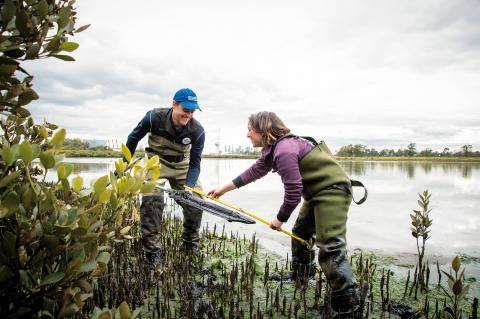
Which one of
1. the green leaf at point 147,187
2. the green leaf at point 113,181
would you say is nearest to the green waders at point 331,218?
the green leaf at point 147,187

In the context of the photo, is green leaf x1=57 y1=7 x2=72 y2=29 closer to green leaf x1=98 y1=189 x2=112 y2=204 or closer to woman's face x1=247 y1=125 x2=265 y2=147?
green leaf x1=98 y1=189 x2=112 y2=204

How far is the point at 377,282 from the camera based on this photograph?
3.47m

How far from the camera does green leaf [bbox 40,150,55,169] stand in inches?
35.9

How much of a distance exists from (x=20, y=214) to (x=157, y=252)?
2.83 meters

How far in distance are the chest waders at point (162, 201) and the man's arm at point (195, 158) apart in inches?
6.1

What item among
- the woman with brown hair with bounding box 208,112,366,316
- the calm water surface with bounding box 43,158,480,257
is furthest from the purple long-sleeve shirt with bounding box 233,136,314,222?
the calm water surface with bounding box 43,158,480,257

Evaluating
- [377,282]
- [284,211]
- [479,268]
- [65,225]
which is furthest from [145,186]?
[479,268]

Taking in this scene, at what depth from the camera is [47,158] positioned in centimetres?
92

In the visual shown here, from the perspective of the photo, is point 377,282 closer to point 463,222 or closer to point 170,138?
point 170,138

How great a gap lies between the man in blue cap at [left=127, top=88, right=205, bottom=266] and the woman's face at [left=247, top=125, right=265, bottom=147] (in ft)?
2.57

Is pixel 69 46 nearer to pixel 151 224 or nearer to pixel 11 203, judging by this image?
pixel 11 203

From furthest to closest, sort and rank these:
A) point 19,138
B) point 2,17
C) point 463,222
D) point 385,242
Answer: point 463,222, point 385,242, point 19,138, point 2,17

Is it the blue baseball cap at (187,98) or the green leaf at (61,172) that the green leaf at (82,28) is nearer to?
the green leaf at (61,172)

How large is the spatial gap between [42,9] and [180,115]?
2.55 m
